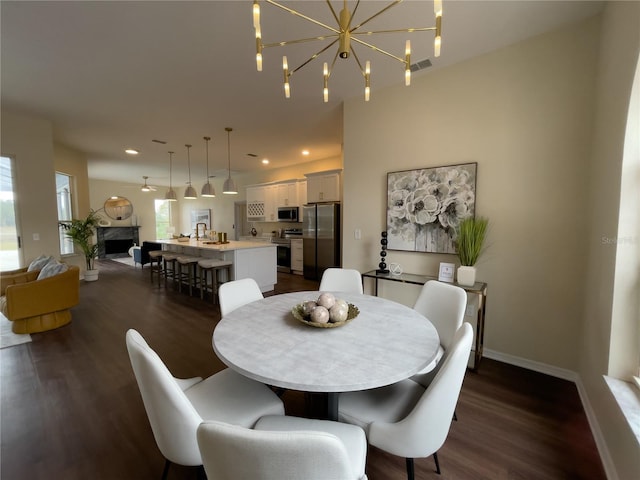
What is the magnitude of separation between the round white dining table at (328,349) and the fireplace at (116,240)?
1057 centimetres

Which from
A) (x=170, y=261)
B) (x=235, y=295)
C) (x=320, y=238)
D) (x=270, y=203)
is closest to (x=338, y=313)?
(x=235, y=295)

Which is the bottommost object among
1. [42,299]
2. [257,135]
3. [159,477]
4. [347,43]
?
[159,477]

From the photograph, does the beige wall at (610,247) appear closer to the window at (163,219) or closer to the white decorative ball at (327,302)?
the white decorative ball at (327,302)

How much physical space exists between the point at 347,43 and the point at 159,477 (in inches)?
100.0

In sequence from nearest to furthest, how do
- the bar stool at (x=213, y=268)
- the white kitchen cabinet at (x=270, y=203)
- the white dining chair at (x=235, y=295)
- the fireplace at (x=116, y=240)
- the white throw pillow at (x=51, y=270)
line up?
the white dining chair at (x=235, y=295) → the white throw pillow at (x=51, y=270) → the bar stool at (x=213, y=268) → the white kitchen cabinet at (x=270, y=203) → the fireplace at (x=116, y=240)

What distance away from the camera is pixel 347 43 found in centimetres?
140

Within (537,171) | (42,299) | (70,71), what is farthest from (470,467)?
(70,71)

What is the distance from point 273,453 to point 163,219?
12471 millimetres

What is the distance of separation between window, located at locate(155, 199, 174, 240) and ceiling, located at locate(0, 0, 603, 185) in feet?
21.5

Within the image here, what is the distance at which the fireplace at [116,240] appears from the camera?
9.46 meters

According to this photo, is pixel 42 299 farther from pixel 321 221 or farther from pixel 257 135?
pixel 321 221

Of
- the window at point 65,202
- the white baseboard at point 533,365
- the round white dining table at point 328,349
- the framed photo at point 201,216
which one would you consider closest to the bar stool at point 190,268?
the window at point 65,202

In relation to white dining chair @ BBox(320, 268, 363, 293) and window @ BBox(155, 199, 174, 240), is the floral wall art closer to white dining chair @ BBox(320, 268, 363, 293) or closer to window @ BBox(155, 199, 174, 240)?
white dining chair @ BBox(320, 268, 363, 293)

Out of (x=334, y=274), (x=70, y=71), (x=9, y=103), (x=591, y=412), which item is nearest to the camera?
(x=591, y=412)
